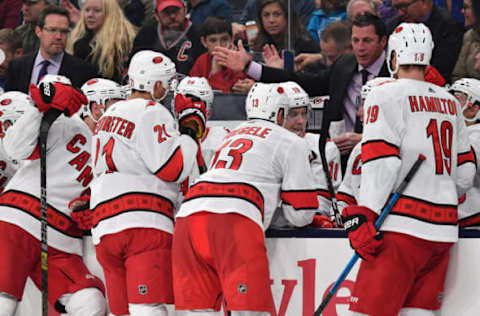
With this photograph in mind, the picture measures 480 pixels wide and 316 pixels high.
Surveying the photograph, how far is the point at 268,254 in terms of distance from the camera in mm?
4207

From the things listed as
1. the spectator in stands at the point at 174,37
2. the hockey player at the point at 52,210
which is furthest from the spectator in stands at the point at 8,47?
the hockey player at the point at 52,210

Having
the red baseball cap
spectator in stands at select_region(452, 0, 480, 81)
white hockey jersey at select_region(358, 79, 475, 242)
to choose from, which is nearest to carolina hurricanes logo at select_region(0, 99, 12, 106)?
the red baseball cap

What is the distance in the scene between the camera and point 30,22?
743 centimetres

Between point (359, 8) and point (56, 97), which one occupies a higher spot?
point (359, 8)

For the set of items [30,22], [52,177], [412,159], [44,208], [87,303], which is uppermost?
[30,22]

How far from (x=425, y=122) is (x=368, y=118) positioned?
0.26 m

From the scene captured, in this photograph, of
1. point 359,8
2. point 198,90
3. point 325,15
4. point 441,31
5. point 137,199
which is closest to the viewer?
point 137,199

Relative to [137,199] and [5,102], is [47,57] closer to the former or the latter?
[5,102]

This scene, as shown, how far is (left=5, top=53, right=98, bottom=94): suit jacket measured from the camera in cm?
658

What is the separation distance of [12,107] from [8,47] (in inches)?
107

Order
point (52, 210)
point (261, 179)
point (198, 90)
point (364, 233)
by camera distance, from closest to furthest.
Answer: point (364, 233)
point (261, 179)
point (52, 210)
point (198, 90)

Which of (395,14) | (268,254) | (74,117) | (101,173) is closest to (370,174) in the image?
(268,254)

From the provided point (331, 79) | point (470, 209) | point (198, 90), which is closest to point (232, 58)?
point (198, 90)

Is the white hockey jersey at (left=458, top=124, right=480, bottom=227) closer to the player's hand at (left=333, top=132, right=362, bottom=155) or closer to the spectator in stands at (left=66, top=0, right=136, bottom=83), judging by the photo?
the player's hand at (left=333, top=132, right=362, bottom=155)
